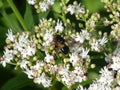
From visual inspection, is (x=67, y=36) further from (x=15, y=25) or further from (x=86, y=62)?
(x=15, y=25)

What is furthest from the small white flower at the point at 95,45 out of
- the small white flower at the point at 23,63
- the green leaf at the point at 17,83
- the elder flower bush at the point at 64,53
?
the green leaf at the point at 17,83

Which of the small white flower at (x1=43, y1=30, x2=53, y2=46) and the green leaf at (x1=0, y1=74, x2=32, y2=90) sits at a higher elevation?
the small white flower at (x1=43, y1=30, x2=53, y2=46)

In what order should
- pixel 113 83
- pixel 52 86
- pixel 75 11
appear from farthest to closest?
1. pixel 75 11
2. pixel 52 86
3. pixel 113 83

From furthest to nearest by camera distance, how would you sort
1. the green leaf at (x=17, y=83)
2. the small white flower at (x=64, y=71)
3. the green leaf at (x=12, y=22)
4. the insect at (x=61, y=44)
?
the green leaf at (x=12, y=22) < the green leaf at (x=17, y=83) < the insect at (x=61, y=44) < the small white flower at (x=64, y=71)

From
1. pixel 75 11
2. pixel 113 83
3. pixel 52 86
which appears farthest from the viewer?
pixel 75 11

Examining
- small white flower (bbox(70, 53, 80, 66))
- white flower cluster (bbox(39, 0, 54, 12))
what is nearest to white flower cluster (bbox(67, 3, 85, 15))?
white flower cluster (bbox(39, 0, 54, 12))

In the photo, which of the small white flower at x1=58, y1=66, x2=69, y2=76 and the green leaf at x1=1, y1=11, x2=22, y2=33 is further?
the green leaf at x1=1, y1=11, x2=22, y2=33

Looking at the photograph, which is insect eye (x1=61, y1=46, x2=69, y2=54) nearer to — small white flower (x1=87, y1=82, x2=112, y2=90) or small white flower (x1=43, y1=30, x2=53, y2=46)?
small white flower (x1=43, y1=30, x2=53, y2=46)

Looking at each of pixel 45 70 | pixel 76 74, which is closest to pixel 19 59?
pixel 45 70

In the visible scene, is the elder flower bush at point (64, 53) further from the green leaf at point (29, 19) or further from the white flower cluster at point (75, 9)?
the green leaf at point (29, 19)
